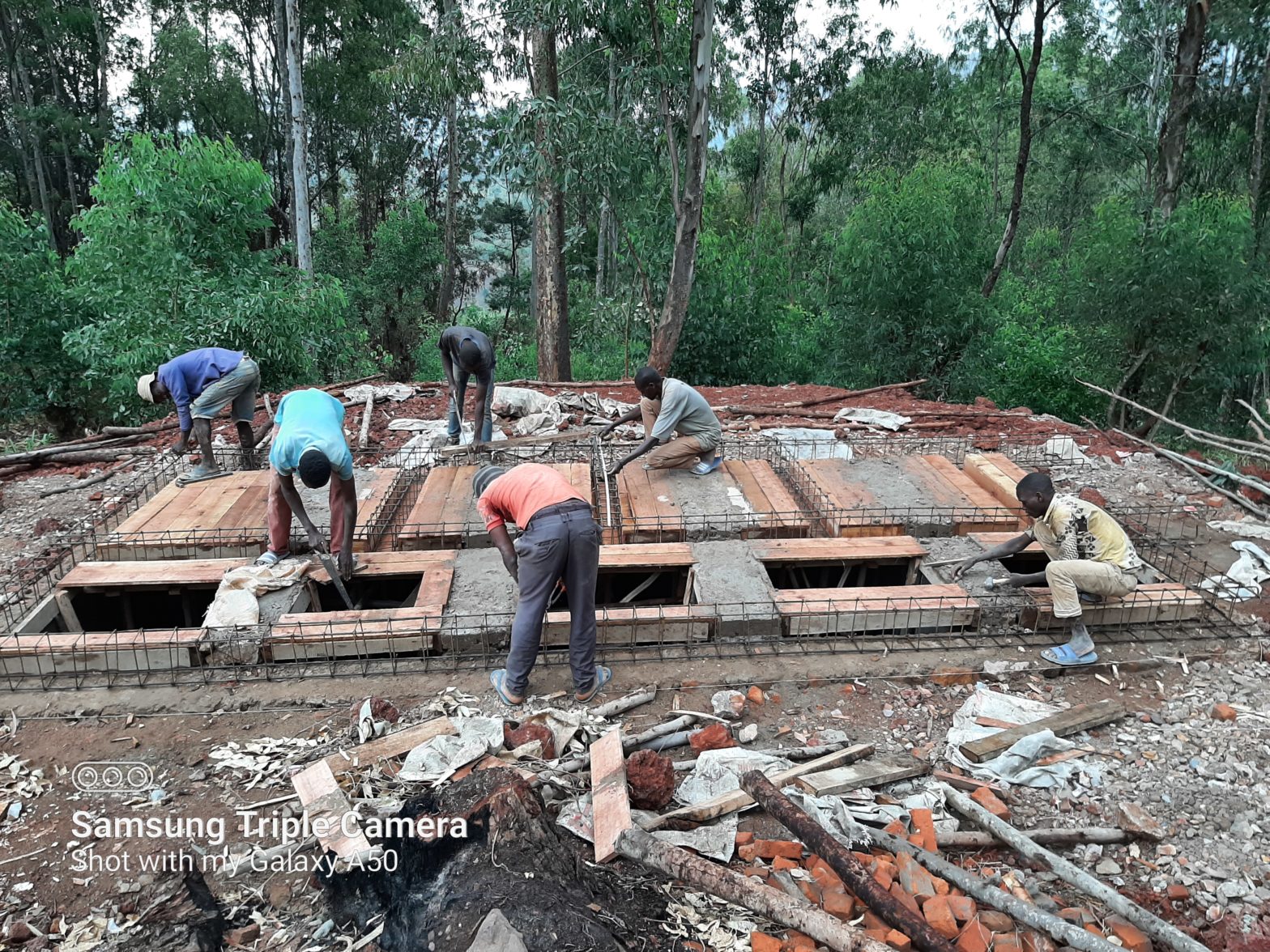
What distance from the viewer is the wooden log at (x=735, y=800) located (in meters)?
3.07

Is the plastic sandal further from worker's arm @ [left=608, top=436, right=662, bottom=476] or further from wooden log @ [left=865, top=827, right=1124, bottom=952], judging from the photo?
worker's arm @ [left=608, top=436, right=662, bottom=476]

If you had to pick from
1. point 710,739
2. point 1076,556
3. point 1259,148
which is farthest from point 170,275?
point 1259,148

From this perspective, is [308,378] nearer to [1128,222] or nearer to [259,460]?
[259,460]

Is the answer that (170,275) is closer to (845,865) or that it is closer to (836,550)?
(836,550)

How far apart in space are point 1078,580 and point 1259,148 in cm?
1777

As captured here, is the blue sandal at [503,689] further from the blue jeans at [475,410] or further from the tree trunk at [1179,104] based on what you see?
the tree trunk at [1179,104]

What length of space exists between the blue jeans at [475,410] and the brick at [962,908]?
4.95m

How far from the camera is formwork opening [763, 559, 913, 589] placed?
529 centimetres

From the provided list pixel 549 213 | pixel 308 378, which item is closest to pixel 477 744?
pixel 308 378

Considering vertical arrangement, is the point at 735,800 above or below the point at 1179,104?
below

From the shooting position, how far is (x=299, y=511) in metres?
4.61

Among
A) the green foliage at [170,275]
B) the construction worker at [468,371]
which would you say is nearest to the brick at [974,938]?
the construction worker at [468,371]

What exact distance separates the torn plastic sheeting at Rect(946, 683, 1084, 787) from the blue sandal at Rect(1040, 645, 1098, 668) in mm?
397

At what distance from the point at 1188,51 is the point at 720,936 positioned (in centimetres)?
1546
